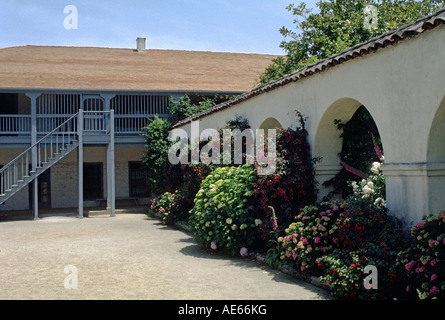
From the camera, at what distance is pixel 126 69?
21.9 m

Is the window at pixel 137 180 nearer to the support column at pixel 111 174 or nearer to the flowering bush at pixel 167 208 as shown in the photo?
the support column at pixel 111 174

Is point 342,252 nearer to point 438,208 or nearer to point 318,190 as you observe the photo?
point 438,208

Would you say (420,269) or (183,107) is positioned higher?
(183,107)

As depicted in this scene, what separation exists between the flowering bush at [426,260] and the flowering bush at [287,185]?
117 inches

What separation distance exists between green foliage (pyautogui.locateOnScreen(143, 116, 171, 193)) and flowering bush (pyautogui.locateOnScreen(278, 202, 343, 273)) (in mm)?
11862

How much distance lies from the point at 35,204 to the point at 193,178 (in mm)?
7161

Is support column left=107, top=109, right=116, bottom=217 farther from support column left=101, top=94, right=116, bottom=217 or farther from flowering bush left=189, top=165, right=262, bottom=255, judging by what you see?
flowering bush left=189, top=165, right=262, bottom=255

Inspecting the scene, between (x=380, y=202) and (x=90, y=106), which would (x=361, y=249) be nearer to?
(x=380, y=202)

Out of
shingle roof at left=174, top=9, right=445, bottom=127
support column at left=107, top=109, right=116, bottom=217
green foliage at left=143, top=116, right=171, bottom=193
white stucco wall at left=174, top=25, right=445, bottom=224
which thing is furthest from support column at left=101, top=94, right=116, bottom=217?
white stucco wall at left=174, top=25, right=445, bottom=224

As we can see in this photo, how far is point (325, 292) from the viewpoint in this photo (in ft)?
20.7

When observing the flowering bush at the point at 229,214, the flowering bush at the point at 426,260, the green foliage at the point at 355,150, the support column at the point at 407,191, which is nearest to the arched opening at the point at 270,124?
the flowering bush at the point at 229,214

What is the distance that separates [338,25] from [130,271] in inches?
546

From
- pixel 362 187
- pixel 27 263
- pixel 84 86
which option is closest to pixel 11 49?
pixel 84 86

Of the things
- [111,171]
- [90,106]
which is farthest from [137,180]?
[111,171]
